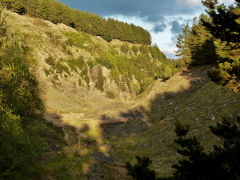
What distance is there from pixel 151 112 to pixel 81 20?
67.0 metres

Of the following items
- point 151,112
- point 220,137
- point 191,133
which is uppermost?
point 151,112

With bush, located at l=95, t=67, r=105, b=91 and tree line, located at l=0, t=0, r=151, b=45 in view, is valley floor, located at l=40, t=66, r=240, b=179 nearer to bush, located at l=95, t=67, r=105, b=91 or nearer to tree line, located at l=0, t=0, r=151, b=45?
bush, located at l=95, t=67, r=105, b=91

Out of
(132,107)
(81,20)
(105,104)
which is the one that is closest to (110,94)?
(105,104)

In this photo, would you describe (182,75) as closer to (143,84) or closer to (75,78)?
(75,78)

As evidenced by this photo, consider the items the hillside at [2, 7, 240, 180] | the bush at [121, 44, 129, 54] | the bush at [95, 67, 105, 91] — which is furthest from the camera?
the bush at [121, 44, 129, 54]

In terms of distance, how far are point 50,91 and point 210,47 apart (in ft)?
128

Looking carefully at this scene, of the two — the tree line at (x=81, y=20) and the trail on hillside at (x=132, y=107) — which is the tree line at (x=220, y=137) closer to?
the trail on hillside at (x=132, y=107)

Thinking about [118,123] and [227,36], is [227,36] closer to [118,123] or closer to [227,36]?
[227,36]

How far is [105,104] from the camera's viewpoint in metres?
61.0

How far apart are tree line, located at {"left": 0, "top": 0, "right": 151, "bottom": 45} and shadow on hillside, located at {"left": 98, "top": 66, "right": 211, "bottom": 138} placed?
5852 cm

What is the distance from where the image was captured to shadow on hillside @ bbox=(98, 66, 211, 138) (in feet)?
104

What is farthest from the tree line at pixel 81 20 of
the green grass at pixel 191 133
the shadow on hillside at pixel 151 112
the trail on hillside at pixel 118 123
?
the green grass at pixel 191 133

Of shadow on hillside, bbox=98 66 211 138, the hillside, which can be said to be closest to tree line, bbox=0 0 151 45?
the hillside

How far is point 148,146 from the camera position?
22.9 m
